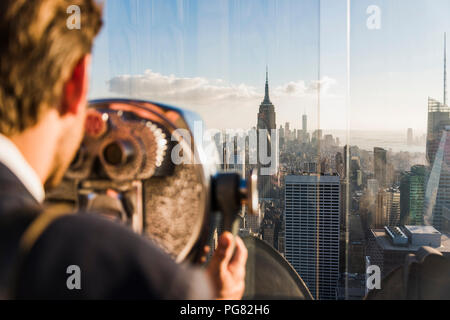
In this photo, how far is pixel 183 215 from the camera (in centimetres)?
74

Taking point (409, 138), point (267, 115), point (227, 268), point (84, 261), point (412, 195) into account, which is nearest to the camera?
point (84, 261)

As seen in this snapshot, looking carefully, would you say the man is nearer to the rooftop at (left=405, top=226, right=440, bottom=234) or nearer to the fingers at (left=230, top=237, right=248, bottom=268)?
the fingers at (left=230, top=237, right=248, bottom=268)

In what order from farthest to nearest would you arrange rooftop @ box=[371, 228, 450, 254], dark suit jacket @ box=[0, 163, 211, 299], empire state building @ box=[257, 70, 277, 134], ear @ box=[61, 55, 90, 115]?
empire state building @ box=[257, 70, 277, 134], rooftop @ box=[371, 228, 450, 254], ear @ box=[61, 55, 90, 115], dark suit jacket @ box=[0, 163, 211, 299]

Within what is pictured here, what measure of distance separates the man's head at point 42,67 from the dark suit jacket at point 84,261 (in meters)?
0.12

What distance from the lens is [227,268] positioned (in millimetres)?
683

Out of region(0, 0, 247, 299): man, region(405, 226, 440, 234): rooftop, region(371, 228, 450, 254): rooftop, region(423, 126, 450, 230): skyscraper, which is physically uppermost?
region(0, 0, 247, 299): man

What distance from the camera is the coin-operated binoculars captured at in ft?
2.28

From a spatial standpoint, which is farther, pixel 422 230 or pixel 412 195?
pixel 412 195

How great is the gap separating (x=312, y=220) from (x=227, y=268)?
1495 mm

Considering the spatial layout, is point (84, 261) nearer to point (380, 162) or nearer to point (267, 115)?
point (267, 115)

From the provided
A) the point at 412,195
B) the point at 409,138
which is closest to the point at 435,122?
Result: the point at 409,138

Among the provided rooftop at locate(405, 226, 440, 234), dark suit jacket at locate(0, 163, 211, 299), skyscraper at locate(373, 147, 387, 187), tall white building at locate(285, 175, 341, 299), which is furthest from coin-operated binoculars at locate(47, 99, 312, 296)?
skyscraper at locate(373, 147, 387, 187)

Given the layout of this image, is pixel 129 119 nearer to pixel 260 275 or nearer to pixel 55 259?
pixel 55 259

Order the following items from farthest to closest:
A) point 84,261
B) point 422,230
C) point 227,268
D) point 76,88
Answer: point 422,230 < point 227,268 < point 76,88 < point 84,261
